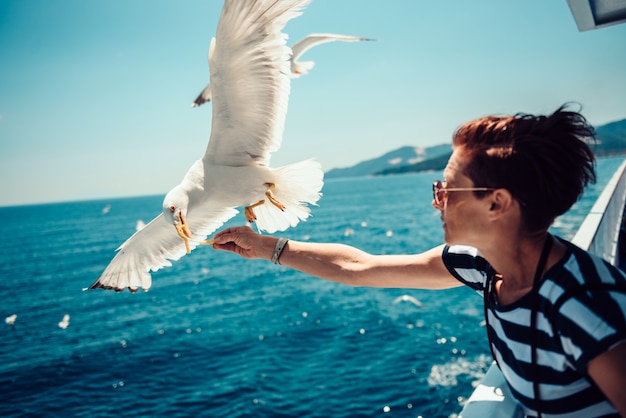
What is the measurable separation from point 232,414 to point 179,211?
8446 mm

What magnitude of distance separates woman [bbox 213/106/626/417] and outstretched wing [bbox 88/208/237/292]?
2.19 m

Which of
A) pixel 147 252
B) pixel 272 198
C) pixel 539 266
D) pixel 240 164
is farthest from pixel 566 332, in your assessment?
pixel 147 252

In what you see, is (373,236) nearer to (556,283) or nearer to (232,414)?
(232,414)

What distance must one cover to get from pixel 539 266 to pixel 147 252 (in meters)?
2.80

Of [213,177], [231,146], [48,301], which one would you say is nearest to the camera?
[213,177]

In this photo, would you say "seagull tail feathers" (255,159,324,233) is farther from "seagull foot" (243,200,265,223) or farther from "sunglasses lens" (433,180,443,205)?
"sunglasses lens" (433,180,443,205)

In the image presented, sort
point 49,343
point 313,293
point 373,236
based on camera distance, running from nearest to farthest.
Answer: point 49,343 < point 313,293 < point 373,236

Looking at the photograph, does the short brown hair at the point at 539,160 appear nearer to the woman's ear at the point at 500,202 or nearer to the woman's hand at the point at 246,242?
the woman's ear at the point at 500,202

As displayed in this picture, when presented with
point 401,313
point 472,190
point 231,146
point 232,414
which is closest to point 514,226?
point 472,190

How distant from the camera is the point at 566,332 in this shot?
37.4 inches

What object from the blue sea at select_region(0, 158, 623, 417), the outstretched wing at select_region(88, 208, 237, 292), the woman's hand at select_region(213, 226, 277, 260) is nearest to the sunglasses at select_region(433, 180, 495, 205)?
the woman's hand at select_region(213, 226, 277, 260)

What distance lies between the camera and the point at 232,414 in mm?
9773

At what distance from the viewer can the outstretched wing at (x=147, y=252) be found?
10.4 feet

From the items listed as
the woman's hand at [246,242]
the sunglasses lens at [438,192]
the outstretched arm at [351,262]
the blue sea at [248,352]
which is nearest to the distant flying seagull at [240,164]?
the woman's hand at [246,242]
